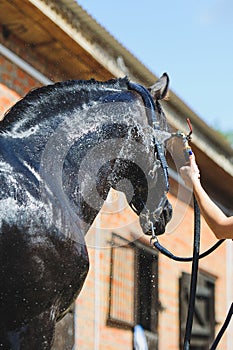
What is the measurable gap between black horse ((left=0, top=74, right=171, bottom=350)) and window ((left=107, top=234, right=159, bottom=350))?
464 cm

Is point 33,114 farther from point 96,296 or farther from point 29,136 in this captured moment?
point 96,296

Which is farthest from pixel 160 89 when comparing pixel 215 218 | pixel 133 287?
pixel 133 287

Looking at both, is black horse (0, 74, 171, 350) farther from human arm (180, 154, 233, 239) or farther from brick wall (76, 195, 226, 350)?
brick wall (76, 195, 226, 350)

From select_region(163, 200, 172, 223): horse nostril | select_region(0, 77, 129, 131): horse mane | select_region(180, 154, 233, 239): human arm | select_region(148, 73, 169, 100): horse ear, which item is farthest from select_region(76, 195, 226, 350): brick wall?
select_region(180, 154, 233, 239): human arm

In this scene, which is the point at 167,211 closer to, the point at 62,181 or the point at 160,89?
the point at 160,89

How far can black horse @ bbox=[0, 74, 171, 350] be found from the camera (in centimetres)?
473

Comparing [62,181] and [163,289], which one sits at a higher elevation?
[62,181]

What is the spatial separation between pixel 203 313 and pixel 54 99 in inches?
368

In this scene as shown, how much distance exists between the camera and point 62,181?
511 centimetres

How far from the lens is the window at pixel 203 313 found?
44.7ft

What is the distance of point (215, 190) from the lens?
15.0 meters

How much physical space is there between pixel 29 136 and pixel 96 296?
536cm

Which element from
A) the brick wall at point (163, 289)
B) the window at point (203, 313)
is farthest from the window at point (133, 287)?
the window at point (203, 313)

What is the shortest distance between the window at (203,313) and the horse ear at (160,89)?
7.64m
